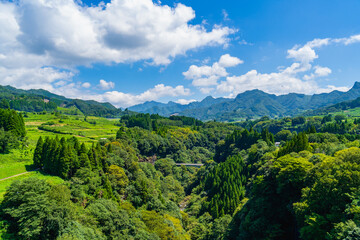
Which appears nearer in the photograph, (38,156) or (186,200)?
(38,156)

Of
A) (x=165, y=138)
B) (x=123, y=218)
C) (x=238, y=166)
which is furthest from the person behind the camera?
(x=165, y=138)

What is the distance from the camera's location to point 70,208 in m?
30.6

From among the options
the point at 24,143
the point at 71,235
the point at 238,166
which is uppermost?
the point at 24,143

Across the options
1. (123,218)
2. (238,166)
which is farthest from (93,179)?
(238,166)

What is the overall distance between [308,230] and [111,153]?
183 feet

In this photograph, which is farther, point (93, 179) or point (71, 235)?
point (93, 179)

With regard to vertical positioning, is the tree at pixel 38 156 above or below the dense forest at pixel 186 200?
above

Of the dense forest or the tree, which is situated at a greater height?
the tree

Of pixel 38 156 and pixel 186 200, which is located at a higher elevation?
pixel 38 156

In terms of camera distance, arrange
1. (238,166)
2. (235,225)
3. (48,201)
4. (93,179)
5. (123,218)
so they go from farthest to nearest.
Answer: (238,166) → (235,225) → (93,179) → (123,218) → (48,201)

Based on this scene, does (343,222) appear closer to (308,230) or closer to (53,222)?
(308,230)

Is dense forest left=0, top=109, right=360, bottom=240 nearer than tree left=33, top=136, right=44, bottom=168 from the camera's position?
Yes

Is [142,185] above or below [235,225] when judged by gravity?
above

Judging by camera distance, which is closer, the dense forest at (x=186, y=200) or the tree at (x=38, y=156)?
the dense forest at (x=186, y=200)
